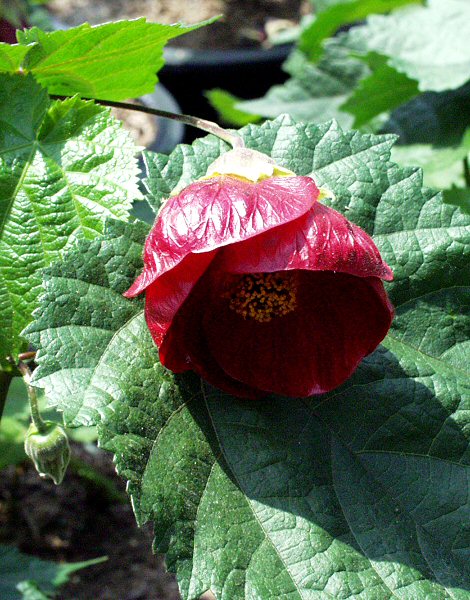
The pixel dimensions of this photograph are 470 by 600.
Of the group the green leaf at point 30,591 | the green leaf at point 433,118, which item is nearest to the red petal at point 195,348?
the green leaf at point 30,591

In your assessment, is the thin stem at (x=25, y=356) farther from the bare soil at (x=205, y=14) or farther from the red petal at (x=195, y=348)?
the bare soil at (x=205, y=14)

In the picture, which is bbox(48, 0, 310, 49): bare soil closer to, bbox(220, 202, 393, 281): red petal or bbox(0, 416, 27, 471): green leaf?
bbox(0, 416, 27, 471): green leaf

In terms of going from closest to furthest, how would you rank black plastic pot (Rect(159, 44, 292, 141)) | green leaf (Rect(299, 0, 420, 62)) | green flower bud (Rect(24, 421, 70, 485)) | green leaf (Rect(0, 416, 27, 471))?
green flower bud (Rect(24, 421, 70, 485)) < green leaf (Rect(0, 416, 27, 471)) < green leaf (Rect(299, 0, 420, 62)) < black plastic pot (Rect(159, 44, 292, 141))

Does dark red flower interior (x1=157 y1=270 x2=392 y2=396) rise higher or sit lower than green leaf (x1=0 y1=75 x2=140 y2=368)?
lower

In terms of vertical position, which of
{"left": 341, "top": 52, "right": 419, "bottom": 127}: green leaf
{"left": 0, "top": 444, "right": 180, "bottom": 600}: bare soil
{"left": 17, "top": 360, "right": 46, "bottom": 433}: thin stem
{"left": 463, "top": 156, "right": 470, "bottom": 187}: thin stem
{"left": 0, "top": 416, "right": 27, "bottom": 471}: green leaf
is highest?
{"left": 17, "top": 360, "right": 46, "bottom": 433}: thin stem

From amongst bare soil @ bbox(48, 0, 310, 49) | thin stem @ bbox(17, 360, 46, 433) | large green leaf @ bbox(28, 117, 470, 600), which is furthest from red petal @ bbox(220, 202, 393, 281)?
bare soil @ bbox(48, 0, 310, 49)

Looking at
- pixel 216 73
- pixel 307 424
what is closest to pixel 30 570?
pixel 307 424
